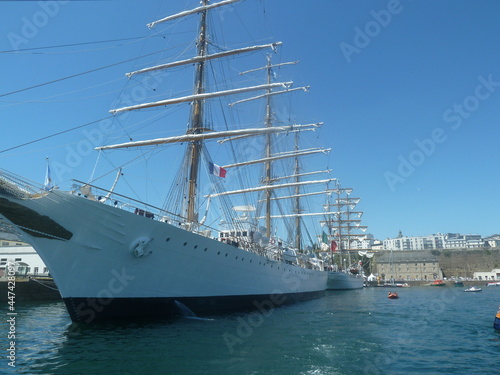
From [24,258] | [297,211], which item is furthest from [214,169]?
[297,211]

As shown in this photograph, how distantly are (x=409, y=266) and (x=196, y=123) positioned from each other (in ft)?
256

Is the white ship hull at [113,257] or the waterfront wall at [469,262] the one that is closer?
the white ship hull at [113,257]

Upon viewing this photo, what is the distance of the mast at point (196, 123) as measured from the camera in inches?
810

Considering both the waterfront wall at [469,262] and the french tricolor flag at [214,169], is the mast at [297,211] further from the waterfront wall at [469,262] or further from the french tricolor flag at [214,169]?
the waterfront wall at [469,262]

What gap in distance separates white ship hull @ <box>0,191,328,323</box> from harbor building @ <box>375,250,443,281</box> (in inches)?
3025

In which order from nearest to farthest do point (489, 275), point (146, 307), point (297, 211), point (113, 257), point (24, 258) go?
point (113, 257)
point (146, 307)
point (24, 258)
point (297, 211)
point (489, 275)

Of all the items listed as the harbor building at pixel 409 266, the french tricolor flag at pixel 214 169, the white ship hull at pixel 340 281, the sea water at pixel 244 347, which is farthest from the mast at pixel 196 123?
the harbor building at pixel 409 266

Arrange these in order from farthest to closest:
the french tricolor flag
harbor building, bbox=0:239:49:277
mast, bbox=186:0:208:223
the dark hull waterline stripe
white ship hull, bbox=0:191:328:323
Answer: harbor building, bbox=0:239:49:277 → the french tricolor flag → mast, bbox=186:0:208:223 → the dark hull waterline stripe → white ship hull, bbox=0:191:328:323

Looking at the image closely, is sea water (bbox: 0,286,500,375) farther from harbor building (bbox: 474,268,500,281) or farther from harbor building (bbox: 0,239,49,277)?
harbor building (bbox: 474,268,500,281)

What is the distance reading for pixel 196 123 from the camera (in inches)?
917

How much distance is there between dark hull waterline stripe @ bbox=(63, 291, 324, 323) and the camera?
13422mm

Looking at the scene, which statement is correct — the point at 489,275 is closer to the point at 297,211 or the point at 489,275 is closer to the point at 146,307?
the point at 297,211

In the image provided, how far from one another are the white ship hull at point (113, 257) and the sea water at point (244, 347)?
2.81 ft

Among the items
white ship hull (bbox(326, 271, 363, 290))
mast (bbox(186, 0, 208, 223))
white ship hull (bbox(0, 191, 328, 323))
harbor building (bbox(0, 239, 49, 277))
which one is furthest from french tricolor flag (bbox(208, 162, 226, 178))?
white ship hull (bbox(326, 271, 363, 290))
